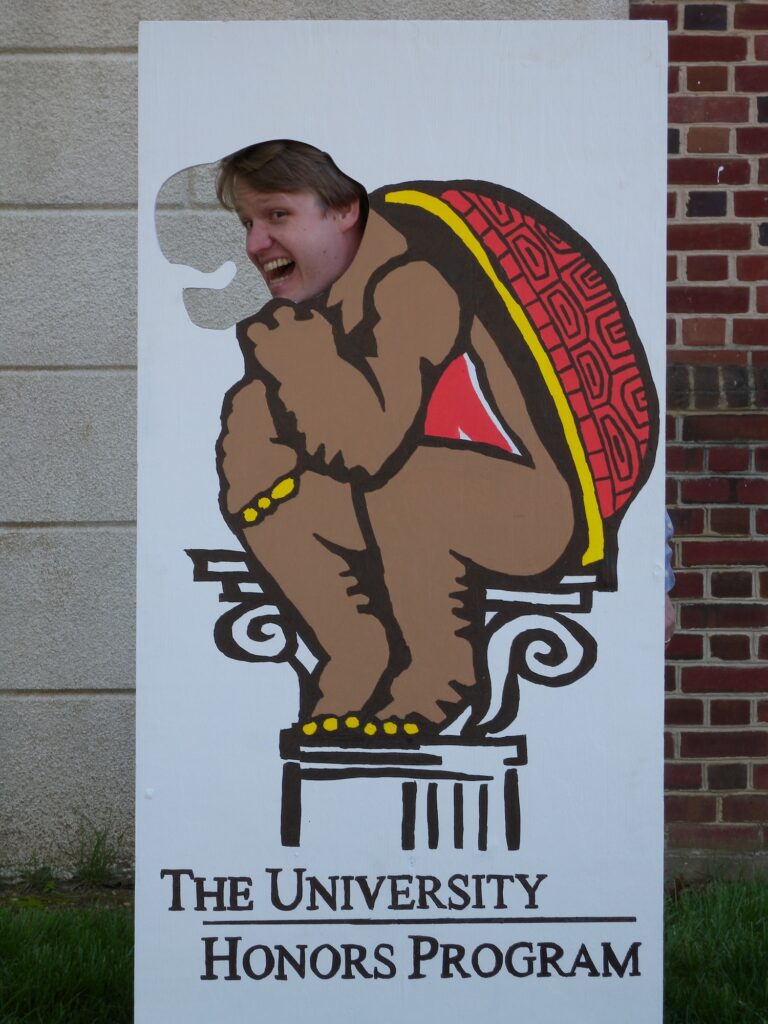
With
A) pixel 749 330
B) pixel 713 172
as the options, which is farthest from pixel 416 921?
pixel 713 172

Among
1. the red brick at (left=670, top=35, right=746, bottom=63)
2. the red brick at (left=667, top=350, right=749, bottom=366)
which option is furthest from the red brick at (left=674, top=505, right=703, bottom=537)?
the red brick at (left=670, top=35, right=746, bottom=63)

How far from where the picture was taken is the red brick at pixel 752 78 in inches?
123

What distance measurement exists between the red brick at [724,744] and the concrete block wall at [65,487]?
4.80 ft

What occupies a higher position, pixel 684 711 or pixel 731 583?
pixel 731 583

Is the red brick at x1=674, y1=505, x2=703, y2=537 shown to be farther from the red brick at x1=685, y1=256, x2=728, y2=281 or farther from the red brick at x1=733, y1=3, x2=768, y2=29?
the red brick at x1=733, y1=3, x2=768, y2=29

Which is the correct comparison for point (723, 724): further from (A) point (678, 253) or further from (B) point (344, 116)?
(B) point (344, 116)

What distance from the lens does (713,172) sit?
3.13 metres

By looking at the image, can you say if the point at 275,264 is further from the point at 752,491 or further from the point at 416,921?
the point at 752,491

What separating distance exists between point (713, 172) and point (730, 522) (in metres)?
0.91

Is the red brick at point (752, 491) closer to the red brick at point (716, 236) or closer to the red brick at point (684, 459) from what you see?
the red brick at point (684, 459)

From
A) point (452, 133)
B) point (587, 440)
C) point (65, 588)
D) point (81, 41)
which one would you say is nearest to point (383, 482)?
point (587, 440)

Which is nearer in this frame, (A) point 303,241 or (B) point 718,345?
(A) point 303,241

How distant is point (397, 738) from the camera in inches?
66.2

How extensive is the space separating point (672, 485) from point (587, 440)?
1.51 meters
